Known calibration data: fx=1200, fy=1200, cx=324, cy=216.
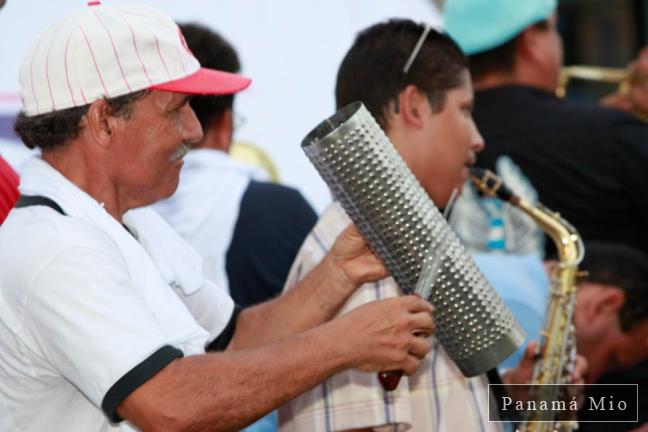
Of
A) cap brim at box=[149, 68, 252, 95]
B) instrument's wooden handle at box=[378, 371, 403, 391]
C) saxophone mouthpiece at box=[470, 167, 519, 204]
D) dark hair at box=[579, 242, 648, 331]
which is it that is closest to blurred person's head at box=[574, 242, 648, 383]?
dark hair at box=[579, 242, 648, 331]

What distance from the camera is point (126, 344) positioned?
1.89 m

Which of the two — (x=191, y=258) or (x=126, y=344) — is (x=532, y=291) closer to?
(x=191, y=258)

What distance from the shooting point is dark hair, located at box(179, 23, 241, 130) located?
11.4ft

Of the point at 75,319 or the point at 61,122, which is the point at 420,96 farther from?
the point at 75,319

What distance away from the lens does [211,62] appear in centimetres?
346

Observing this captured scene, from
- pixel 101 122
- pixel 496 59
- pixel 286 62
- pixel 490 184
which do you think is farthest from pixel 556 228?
pixel 101 122

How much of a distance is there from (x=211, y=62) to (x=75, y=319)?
5.48 feet

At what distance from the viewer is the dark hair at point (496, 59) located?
3.99 meters

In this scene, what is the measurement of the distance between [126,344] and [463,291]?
62 centimetres

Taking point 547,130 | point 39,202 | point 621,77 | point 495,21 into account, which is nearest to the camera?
point 39,202

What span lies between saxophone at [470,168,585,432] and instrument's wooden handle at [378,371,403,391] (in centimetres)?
88

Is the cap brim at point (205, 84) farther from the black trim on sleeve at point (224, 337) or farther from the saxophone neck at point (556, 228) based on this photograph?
the saxophone neck at point (556, 228)

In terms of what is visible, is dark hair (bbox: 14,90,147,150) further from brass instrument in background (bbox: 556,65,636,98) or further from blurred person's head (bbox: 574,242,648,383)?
brass instrument in background (bbox: 556,65,636,98)

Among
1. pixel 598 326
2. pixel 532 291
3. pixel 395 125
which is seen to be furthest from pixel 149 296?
pixel 598 326
